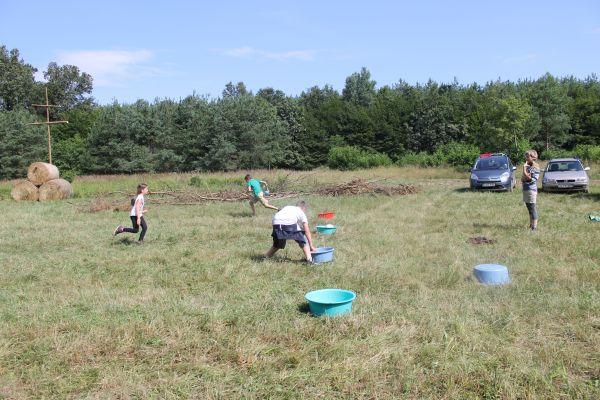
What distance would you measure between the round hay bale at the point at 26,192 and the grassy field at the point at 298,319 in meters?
13.2

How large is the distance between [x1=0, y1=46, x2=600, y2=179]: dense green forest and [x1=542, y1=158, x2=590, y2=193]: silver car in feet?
49.7

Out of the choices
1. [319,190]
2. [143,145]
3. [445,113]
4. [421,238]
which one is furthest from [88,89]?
[421,238]

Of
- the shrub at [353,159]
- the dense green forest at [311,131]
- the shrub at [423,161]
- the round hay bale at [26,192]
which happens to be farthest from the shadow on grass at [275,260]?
the shrub at [353,159]

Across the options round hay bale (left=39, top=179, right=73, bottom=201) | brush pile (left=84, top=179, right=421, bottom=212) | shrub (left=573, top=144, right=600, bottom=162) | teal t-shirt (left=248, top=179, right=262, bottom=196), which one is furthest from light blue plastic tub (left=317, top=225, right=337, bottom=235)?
shrub (left=573, top=144, right=600, bottom=162)

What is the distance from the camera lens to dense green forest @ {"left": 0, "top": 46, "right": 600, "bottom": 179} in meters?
39.9

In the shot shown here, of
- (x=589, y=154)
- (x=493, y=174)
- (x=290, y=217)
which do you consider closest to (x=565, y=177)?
(x=493, y=174)

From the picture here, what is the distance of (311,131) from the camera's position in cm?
5278

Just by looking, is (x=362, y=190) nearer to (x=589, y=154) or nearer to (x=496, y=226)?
(x=496, y=226)

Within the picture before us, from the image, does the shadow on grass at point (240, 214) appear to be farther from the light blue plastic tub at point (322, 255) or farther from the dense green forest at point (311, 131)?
the dense green forest at point (311, 131)

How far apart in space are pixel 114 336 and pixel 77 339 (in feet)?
1.18

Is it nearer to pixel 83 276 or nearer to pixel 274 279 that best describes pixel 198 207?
pixel 83 276

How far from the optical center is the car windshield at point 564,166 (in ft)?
64.4

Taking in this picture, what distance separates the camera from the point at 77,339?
5008 millimetres

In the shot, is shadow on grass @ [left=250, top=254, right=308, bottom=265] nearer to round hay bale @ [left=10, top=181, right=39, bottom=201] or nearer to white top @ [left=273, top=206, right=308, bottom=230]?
white top @ [left=273, top=206, right=308, bottom=230]
